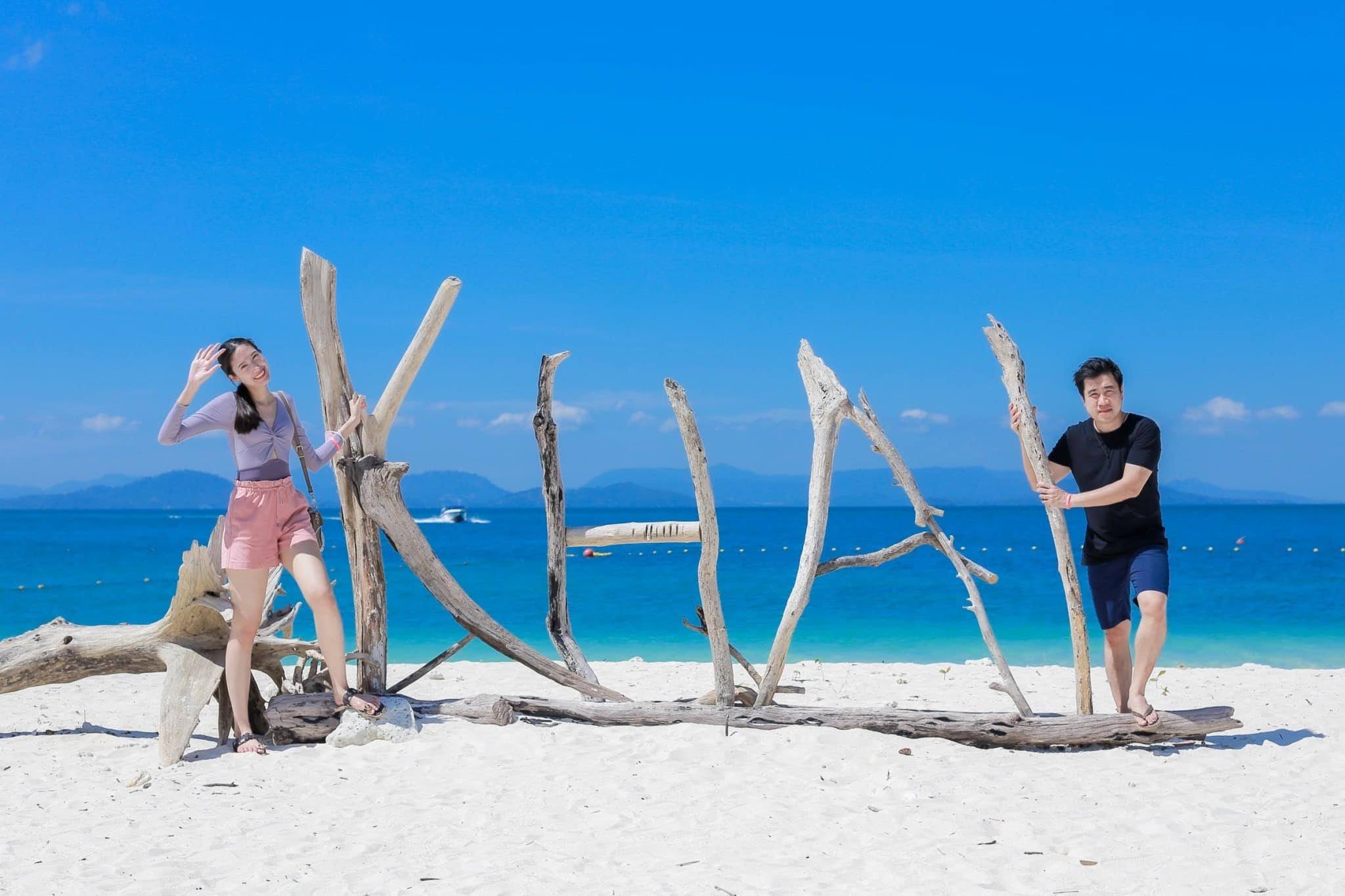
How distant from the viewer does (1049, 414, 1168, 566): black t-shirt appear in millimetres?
4617

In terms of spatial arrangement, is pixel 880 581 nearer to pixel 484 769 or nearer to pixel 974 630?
pixel 974 630

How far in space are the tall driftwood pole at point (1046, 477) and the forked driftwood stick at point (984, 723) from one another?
22 centimetres

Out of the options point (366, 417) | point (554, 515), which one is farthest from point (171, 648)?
point (554, 515)

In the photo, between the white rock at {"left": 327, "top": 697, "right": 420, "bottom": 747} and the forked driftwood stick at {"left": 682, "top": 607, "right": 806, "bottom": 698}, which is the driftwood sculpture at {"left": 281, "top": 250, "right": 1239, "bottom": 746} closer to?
the forked driftwood stick at {"left": 682, "top": 607, "right": 806, "bottom": 698}

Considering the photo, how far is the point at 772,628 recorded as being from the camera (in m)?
15.4

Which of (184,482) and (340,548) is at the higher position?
(184,482)

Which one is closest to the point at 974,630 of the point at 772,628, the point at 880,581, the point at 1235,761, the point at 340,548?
the point at 772,628

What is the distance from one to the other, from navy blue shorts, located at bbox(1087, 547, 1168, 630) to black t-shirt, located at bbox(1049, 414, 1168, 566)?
0.15 feet

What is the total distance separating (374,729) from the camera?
15.9 feet

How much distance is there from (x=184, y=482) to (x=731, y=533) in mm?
142268

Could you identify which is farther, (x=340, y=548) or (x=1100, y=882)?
(x=340, y=548)

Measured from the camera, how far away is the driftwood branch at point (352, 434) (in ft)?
17.1

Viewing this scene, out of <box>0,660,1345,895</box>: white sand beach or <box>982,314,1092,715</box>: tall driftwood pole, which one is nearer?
<box>0,660,1345,895</box>: white sand beach

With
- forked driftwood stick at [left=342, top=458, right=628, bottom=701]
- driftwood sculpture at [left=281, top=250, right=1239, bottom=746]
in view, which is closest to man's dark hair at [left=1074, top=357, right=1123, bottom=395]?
driftwood sculpture at [left=281, top=250, right=1239, bottom=746]
